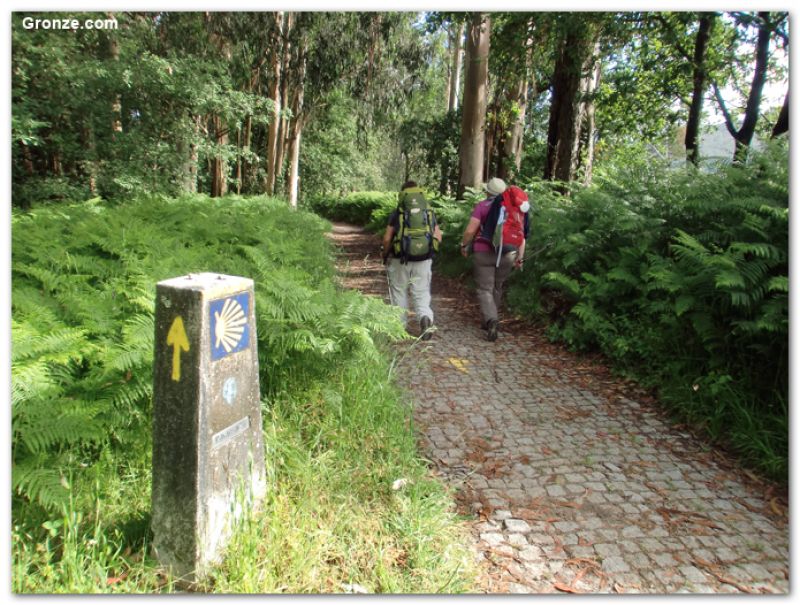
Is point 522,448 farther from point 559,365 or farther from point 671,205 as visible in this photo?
point 671,205

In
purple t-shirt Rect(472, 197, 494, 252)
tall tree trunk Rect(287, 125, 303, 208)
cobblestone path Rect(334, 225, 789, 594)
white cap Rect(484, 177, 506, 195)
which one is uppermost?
tall tree trunk Rect(287, 125, 303, 208)

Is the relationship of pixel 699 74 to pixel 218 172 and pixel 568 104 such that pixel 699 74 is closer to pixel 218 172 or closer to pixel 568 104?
pixel 568 104

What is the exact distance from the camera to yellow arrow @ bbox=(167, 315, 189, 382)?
2.34 meters

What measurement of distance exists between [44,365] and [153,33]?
14944 millimetres

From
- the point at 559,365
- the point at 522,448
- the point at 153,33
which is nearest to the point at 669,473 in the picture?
the point at 522,448

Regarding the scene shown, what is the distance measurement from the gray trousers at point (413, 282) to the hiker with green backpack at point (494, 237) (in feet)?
2.13

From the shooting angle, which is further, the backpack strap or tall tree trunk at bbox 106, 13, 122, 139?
tall tree trunk at bbox 106, 13, 122, 139

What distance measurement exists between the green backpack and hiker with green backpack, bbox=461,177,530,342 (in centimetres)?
52

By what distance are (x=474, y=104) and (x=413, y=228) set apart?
752cm

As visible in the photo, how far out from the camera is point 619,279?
6.12 m

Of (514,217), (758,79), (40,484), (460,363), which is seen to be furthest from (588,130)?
(40,484)

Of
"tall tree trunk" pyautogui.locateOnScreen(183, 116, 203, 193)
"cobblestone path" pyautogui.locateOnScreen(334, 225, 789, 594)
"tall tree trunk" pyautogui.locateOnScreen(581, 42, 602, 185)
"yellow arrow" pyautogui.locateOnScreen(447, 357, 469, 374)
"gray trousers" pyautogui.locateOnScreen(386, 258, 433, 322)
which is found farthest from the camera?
"tall tree trunk" pyautogui.locateOnScreen(183, 116, 203, 193)

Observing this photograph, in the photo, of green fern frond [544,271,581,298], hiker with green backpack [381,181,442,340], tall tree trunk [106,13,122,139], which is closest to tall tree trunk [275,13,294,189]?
tall tree trunk [106,13,122,139]
